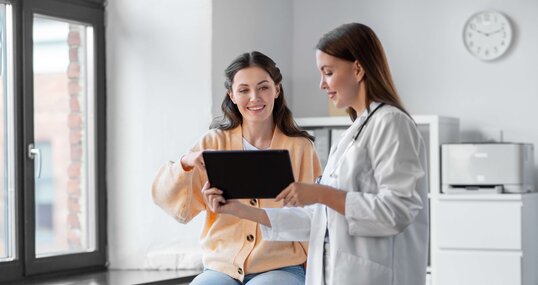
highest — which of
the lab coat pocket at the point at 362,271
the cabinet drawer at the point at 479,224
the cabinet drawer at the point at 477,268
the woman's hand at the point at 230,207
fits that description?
the woman's hand at the point at 230,207

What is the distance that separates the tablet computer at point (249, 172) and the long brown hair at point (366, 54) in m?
0.26

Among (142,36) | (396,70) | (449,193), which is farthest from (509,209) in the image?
(142,36)

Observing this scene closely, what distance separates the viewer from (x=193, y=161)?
8.63 ft

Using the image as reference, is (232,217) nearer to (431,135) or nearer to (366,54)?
(366,54)

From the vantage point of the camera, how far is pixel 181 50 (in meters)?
4.48

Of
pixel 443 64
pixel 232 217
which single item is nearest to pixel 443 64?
pixel 443 64

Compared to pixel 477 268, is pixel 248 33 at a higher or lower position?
higher

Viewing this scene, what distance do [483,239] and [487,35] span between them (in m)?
1.22

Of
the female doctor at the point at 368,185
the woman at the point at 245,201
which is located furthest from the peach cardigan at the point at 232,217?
the female doctor at the point at 368,185

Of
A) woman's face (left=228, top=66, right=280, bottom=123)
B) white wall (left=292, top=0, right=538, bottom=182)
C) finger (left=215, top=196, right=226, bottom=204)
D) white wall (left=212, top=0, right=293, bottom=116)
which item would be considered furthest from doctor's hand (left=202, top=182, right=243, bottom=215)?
white wall (left=292, top=0, right=538, bottom=182)

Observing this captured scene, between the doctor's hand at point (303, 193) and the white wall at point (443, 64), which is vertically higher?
the white wall at point (443, 64)

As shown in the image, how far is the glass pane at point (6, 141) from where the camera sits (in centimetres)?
408

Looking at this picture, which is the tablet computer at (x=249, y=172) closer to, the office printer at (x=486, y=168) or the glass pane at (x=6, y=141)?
the glass pane at (x=6, y=141)

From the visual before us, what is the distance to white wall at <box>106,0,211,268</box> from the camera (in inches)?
176
